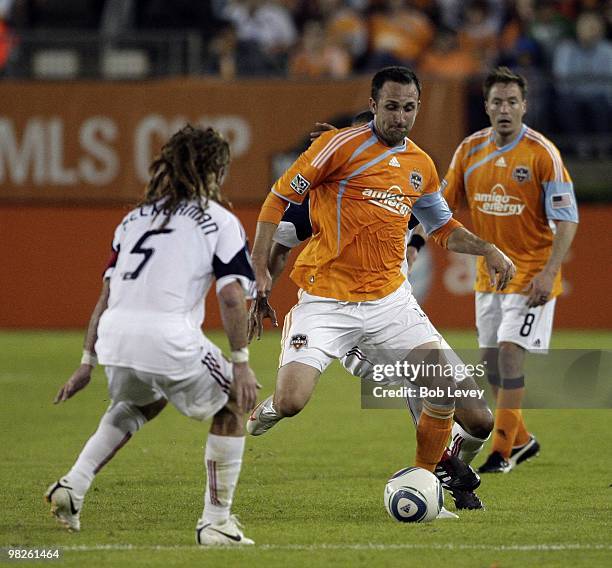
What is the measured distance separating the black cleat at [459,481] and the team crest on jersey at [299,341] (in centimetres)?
110

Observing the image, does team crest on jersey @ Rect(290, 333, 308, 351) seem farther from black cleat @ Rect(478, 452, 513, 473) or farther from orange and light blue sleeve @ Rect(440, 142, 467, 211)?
orange and light blue sleeve @ Rect(440, 142, 467, 211)

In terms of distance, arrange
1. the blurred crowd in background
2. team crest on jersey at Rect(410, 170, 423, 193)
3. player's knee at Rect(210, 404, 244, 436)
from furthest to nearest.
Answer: the blurred crowd in background → team crest on jersey at Rect(410, 170, 423, 193) → player's knee at Rect(210, 404, 244, 436)

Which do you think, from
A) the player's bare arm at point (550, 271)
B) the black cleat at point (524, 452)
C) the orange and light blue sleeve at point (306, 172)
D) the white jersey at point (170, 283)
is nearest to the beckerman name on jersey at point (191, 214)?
the white jersey at point (170, 283)

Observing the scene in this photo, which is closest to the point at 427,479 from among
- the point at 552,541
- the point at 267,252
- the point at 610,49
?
the point at 552,541

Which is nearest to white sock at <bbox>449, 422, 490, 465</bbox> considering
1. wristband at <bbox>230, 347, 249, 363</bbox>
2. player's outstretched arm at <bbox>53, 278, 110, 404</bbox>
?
wristband at <bbox>230, 347, 249, 363</bbox>

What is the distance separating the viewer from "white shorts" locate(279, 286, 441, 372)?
7.20 m

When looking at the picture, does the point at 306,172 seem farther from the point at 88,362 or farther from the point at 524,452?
the point at 524,452

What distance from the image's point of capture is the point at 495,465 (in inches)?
345

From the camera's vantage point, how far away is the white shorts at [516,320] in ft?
29.4

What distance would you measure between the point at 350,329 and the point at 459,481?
1.08 metres

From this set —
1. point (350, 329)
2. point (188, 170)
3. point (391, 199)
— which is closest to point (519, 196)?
point (391, 199)

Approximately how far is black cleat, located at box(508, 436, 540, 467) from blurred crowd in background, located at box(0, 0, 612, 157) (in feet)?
28.9

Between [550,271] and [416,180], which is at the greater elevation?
[416,180]

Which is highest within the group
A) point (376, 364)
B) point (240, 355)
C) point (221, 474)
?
point (240, 355)
